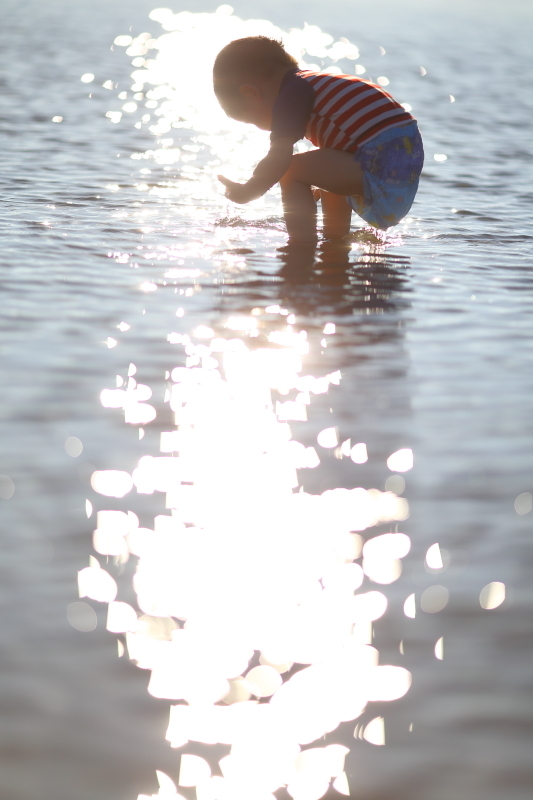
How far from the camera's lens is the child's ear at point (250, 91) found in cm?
404

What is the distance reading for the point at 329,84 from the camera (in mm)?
4008

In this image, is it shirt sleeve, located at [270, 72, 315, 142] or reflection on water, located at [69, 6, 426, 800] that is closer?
reflection on water, located at [69, 6, 426, 800]

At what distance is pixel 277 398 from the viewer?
8.39 ft

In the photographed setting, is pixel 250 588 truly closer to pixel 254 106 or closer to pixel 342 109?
pixel 342 109

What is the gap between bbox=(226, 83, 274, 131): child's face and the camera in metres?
4.06

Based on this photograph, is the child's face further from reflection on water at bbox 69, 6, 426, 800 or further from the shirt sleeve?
reflection on water at bbox 69, 6, 426, 800

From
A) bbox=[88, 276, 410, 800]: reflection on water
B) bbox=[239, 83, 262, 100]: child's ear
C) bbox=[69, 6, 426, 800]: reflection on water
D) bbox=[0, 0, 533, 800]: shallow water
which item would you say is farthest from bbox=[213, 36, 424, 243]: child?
bbox=[88, 276, 410, 800]: reflection on water

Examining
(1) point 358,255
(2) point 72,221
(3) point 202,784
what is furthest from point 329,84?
(3) point 202,784

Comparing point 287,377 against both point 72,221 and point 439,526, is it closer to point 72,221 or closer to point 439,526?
point 439,526

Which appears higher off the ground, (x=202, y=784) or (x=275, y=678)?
(x=275, y=678)

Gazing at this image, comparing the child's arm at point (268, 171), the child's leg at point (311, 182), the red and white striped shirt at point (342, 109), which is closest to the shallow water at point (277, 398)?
the child's leg at point (311, 182)

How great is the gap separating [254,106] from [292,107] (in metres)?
0.23

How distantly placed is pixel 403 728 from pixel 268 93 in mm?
3219

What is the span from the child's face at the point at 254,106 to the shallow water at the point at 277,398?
1.66 ft
